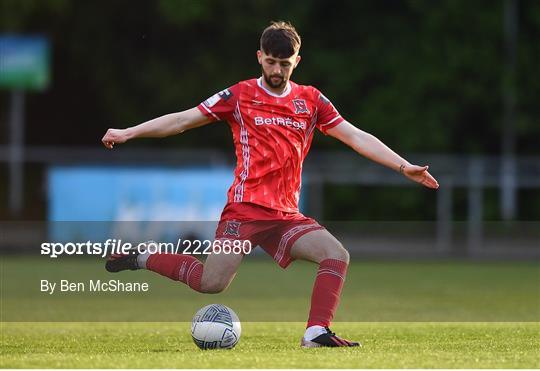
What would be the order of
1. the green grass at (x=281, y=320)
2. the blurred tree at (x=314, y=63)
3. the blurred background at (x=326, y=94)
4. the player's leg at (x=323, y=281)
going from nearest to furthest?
1. the green grass at (x=281, y=320)
2. the player's leg at (x=323, y=281)
3. the blurred background at (x=326, y=94)
4. the blurred tree at (x=314, y=63)

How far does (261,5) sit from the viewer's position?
1284 inches

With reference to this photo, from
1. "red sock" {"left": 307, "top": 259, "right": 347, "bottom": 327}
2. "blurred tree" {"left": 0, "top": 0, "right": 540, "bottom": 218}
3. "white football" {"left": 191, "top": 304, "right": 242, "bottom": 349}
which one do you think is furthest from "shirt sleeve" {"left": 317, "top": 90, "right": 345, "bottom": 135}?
"blurred tree" {"left": 0, "top": 0, "right": 540, "bottom": 218}

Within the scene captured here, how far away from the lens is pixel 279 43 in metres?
7.86

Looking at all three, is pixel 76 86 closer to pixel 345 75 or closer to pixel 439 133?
pixel 345 75

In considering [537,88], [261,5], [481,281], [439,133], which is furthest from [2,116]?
[481,281]

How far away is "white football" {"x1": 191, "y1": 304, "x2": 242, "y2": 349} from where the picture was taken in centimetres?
780

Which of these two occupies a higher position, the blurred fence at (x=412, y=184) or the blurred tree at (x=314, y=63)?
the blurred tree at (x=314, y=63)

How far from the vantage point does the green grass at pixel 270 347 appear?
22.4 ft

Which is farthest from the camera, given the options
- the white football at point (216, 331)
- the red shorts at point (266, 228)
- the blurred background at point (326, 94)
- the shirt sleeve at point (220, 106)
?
the blurred background at point (326, 94)

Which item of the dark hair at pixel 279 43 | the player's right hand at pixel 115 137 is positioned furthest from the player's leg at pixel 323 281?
the player's right hand at pixel 115 137

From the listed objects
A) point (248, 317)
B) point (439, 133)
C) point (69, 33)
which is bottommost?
point (248, 317)

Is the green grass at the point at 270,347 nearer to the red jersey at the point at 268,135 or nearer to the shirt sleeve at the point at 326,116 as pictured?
the red jersey at the point at 268,135

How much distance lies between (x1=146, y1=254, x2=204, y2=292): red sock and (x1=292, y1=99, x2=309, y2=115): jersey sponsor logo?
123 cm

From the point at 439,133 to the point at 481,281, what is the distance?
13.7 metres
